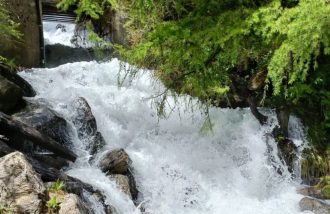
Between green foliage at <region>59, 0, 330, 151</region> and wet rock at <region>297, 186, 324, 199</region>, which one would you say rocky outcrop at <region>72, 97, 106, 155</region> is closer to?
green foliage at <region>59, 0, 330, 151</region>

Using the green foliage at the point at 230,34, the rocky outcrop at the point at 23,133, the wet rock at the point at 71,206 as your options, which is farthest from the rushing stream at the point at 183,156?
the wet rock at the point at 71,206

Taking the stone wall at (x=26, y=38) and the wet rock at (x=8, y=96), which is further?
the stone wall at (x=26, y=38)

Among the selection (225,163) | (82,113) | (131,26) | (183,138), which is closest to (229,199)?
(225,163)

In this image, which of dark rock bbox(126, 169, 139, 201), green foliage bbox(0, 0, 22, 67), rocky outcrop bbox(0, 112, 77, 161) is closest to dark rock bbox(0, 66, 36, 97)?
green foliage bbox(0, 0, 22, 67)

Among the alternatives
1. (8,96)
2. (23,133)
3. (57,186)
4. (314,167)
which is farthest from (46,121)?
(314,167)

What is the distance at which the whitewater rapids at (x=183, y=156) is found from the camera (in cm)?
757

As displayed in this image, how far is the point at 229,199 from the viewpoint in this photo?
7863 millimetres

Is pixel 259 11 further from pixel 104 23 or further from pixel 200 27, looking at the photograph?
pixel 104 23

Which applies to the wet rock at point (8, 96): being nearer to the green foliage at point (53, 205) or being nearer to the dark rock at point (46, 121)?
the dark rock at point (46, 121)

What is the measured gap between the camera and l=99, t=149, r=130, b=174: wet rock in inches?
293

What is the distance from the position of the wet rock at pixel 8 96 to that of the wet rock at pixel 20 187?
2.90 metres

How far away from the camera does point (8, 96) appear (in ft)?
26.1

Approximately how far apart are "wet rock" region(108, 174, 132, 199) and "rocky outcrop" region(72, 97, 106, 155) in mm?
1177

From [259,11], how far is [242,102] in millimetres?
4664
